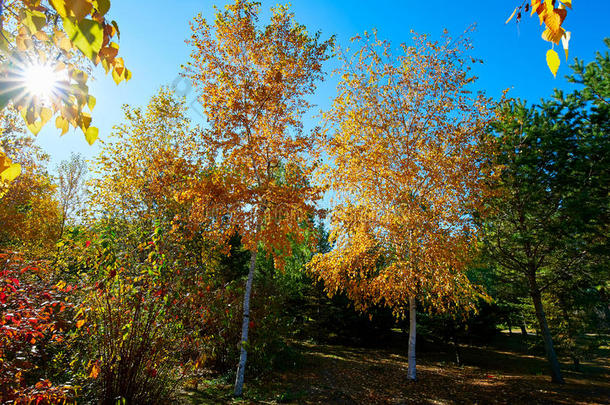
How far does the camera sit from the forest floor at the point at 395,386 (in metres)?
6.32

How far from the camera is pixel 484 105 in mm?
8008

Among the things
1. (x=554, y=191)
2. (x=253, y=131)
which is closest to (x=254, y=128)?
(x=253, y=131)

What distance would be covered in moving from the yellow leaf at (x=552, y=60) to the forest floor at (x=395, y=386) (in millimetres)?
6618

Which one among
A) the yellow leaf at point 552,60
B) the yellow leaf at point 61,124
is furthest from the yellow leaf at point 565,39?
the yellow leaf at point 61,124

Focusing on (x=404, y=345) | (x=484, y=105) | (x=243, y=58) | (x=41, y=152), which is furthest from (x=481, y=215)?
(x=41, y=152)

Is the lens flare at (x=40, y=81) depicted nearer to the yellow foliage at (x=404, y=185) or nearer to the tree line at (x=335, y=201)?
the tree line at (x=335, y=201)

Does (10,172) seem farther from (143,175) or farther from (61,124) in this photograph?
(143,175)

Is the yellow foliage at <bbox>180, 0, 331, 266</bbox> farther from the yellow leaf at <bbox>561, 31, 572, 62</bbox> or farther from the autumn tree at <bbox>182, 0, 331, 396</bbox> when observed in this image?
the yellow leaf at <bbox>561, 31, 572, 62</bbox>

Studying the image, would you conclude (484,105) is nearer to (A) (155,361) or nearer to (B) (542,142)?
(B) (542,142)

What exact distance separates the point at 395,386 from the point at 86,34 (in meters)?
9.24

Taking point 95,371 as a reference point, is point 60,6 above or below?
above

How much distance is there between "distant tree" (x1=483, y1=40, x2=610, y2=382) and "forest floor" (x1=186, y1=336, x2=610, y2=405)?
167cm

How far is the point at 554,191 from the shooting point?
885 centimetres

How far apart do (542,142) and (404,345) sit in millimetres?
12754
